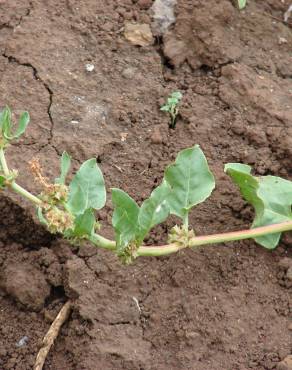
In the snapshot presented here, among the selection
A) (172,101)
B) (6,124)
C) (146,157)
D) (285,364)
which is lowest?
(285,364)

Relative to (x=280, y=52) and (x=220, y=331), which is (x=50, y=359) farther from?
(x=280, y=52)

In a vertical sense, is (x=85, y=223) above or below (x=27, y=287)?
above

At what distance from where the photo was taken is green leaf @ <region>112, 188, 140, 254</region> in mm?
2277

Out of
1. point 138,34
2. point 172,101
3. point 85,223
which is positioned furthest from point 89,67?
point 85,223

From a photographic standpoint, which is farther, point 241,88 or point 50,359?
point 241,88

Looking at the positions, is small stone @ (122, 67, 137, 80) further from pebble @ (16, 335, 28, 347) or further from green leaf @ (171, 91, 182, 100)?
pebble @ (16, 335, 28, 347)

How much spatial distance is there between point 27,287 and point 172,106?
996 mm

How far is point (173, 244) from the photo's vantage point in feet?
7.95

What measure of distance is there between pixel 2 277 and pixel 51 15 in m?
1.31

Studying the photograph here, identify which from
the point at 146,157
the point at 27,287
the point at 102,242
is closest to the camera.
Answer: the point at 102,242

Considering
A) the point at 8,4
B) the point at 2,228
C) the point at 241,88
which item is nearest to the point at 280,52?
the point at 241,88

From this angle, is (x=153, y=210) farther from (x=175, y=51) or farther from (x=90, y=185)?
(x=175, y=51)

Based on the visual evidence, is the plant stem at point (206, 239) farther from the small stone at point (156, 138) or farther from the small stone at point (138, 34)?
the small stone at point (138, 34)

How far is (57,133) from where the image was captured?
2.94 m
